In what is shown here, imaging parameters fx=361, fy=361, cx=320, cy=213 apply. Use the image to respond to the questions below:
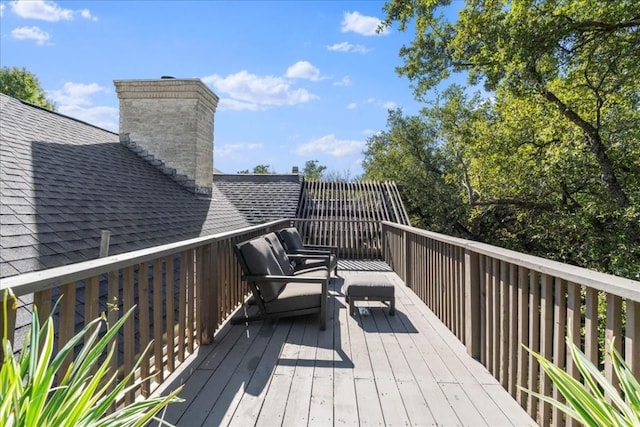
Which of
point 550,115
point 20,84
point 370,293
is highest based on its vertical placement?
point 20,84

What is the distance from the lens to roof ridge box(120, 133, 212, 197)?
9.25 meters

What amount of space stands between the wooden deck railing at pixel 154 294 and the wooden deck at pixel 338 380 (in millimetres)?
219

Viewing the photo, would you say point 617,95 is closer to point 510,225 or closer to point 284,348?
point 510,225

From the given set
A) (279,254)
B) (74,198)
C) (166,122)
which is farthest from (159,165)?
(279,254)

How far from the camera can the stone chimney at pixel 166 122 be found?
30.6 ft

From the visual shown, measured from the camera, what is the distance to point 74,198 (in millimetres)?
5043

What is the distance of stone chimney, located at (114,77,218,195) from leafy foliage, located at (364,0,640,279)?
540 centimetres

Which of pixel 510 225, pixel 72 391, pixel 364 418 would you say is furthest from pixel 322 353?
pixel 510 225

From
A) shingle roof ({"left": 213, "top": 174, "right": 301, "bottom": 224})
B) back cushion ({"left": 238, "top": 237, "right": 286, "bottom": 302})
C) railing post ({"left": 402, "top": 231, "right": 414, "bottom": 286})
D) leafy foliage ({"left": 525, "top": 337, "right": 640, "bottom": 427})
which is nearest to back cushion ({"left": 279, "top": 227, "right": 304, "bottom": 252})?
railing post ({"left": 402, "top": 231, "right": 414, "bottom": 286})

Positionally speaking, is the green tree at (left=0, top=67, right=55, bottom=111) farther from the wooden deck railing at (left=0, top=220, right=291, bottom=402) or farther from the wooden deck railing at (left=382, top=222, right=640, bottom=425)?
the wooden deck railing at (left=382, top=222, right=640, bottom=425)

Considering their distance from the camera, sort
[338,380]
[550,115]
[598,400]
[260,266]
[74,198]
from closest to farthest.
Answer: [598,400], [338,380], [260,266], [74,198], [550,115]

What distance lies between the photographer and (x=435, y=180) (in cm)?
1598

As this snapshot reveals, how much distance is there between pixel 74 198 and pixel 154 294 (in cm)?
372

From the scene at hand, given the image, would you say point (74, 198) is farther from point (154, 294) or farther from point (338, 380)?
point (338, 380)
